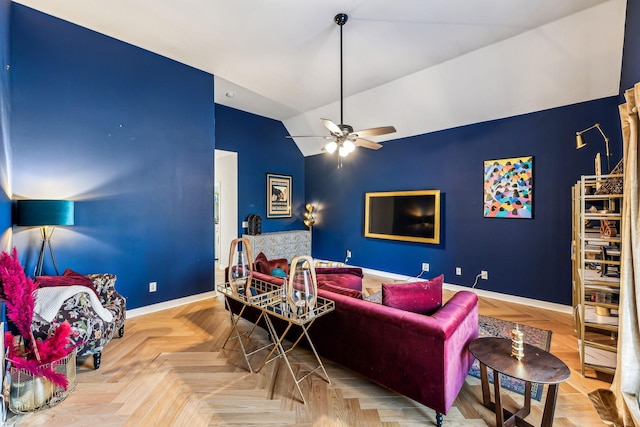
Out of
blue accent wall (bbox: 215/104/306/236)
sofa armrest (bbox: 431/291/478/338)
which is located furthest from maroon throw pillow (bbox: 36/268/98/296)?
blue accent wall (bbox: 215/104/306/236)

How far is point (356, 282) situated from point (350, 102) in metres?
3.11

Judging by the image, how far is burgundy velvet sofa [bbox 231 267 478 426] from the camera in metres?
1.64

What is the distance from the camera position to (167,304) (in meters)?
3.72

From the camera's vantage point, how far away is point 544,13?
2.70 meters

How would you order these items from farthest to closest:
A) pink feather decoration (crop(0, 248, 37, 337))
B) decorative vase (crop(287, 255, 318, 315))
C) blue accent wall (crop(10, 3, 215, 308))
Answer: blue accent wall (crop(10, 3, 215, 308)) < decorative vase (crop(287, 255, 318, 315)) < pink feather decoration (crop(0, 248, 37, 337))

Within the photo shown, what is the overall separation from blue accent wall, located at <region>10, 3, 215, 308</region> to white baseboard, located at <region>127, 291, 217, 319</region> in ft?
0.23

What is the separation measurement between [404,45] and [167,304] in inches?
174

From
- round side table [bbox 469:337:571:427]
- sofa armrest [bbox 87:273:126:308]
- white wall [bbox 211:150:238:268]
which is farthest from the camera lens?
white wall [bbox 211:150:238:268]

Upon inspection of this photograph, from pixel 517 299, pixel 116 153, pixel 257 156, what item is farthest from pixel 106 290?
pixel 517 299

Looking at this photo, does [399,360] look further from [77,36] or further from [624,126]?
[77,36]

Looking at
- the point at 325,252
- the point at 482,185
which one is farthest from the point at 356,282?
the point at 325,252

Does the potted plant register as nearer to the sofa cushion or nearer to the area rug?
the sofa cushion

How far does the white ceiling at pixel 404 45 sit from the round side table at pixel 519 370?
2.90 meters

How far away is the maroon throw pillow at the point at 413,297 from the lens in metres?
1.95
